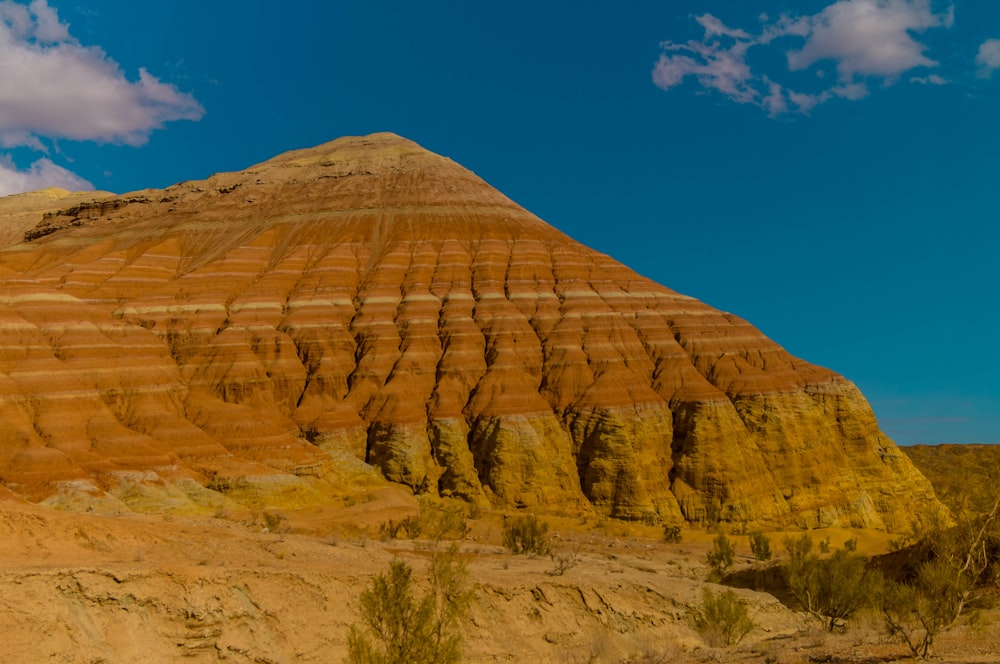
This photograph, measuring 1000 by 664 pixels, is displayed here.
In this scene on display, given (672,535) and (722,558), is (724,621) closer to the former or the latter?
(722,558)

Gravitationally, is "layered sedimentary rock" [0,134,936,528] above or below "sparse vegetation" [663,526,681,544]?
above

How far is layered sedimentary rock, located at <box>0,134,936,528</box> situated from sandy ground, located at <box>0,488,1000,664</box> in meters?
22.8

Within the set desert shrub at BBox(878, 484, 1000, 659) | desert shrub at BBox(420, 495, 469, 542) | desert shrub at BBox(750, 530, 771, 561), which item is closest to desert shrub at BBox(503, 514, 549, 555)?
desert shrub at BBox(420, 495, 469, 542)

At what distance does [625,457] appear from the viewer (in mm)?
54719

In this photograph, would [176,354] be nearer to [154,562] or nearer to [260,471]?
[260,471]

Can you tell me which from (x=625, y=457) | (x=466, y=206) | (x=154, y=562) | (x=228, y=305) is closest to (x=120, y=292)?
(x=228, y=305)

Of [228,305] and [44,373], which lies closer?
[44,373]

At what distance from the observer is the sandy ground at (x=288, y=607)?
15.7 meters

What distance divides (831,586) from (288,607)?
1980 centimetres

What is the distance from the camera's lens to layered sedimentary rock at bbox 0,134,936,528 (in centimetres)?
4831

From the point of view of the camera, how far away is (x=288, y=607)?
18.6 m

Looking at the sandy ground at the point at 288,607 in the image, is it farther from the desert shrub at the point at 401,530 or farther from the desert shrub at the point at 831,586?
the desert shrub at the point at 401,530

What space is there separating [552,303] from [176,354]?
35354 millimetres

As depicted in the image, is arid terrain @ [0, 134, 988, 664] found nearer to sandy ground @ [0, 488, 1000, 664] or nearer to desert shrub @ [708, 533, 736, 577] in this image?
sandy ground @ [0, 488, 1000, 664]
